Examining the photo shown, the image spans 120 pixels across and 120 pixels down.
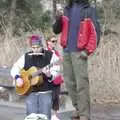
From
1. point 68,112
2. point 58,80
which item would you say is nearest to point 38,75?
point 58,80

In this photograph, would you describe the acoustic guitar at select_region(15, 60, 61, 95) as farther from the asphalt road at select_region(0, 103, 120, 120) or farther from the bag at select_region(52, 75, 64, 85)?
the asphalt road at select_region(0, 103, 120, 120)

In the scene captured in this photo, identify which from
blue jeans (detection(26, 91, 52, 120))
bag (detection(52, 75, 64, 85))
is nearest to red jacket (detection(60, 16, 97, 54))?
bag (detection(52, 75, 64, 85))

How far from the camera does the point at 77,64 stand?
8570mm

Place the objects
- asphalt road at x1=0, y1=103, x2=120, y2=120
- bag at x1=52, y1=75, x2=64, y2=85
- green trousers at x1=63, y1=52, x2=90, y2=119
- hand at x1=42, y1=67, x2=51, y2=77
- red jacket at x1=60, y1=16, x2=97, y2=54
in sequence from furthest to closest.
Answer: asphalt road at x1=0, y1=103, x2=120, y2=120, green trousers at x1=63, y1=52, x2=90, y2=119, red jacket at x1=60, y1=16, x2=97, y2=54, bag at x1=52, y1=75, x2=64, y2=85, hand at x1=42, y1=67, x2=51, y2=77

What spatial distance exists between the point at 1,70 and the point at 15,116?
9.51 ft

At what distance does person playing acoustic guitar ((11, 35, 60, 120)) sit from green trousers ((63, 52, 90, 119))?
0.51m

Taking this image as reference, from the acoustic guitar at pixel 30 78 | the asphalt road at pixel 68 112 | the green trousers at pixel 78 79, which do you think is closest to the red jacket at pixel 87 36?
the green trousers at pixel 78 79

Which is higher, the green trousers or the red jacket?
the red jacket

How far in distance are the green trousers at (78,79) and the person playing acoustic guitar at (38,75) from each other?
508 millimetres

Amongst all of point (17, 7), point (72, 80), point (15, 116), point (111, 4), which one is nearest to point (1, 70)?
point (15, 116)

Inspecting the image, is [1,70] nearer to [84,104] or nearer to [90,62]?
[90,62]

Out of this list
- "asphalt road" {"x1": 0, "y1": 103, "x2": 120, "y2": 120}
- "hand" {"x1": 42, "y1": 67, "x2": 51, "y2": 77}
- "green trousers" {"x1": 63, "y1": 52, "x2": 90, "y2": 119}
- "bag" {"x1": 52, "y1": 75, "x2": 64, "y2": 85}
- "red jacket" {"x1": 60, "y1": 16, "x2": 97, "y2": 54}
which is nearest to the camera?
"hand" {"x1": 42, "y1": 67, "x2": 51, "y2": 77}

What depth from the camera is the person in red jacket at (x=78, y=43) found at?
8500 mm

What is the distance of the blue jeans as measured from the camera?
800cm
